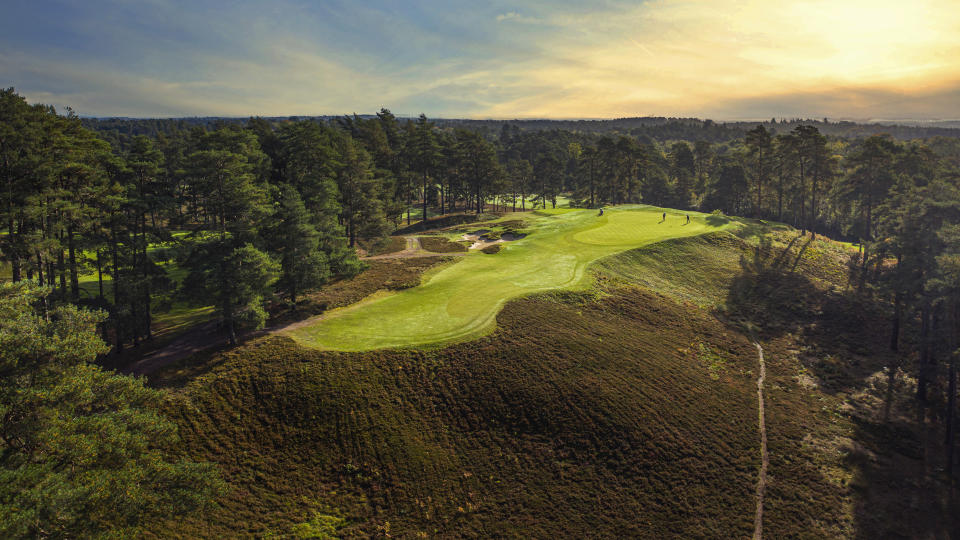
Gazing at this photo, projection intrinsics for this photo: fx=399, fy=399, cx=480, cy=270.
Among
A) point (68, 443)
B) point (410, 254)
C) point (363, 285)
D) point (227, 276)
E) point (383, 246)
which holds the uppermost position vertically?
point (383, 246)

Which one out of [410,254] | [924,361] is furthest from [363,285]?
[924,361]

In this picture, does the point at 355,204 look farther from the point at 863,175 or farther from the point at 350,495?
the point at 863,175

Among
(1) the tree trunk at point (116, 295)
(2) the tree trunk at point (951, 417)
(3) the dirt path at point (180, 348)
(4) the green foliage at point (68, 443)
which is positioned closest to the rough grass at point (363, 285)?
(3) the dirt path at point (180, 348)

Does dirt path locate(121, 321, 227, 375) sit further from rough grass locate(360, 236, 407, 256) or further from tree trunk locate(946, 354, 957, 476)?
tree trunk locate(946, 354, 957, 476)

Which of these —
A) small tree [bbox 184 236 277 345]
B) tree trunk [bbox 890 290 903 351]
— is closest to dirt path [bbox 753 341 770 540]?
tree trunk [bbox 890 290 903 351]

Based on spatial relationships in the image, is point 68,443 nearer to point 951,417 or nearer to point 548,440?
point 548,440

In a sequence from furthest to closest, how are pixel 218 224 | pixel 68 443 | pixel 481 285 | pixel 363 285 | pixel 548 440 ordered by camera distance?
pixel 363 285 < pixel 481 285 < pixel 218 224 < pixel 548 440 < pixel 68 443

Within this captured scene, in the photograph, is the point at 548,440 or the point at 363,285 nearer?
the point at 548,440

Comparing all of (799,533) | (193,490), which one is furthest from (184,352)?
(799,533)
